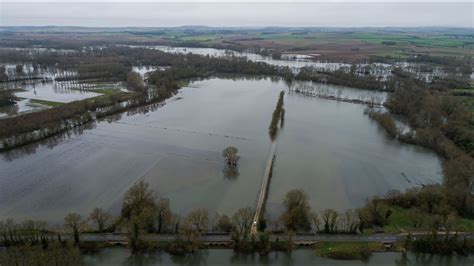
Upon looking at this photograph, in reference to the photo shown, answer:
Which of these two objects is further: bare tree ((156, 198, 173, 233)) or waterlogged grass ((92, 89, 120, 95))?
waterlogged grass ((92, 89, 120, 95))

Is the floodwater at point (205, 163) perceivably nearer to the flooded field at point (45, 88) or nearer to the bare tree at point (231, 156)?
the bare tree at point (231, 156)

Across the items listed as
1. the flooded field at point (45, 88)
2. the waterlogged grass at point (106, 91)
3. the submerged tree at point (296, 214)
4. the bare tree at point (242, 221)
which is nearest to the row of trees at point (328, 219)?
the submerged tree at point (296, 214)

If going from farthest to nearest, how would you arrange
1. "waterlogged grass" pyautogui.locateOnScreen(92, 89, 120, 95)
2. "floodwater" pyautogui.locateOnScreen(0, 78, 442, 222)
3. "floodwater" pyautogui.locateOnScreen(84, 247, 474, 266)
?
"waterlogged grass" pyautogui.locateOnScreen(92, 89, 120, 95) < "floodwater" pyautogui.locateOnScreen(0, 78, 442, 222) < "floodwater" pyautogui.locateOnScreen(84, 247, 474, 266)

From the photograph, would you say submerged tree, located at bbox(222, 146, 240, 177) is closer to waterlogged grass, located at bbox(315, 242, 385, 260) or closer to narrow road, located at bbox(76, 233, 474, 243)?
narrow road, located at bbox(76, 233, 474, 243)

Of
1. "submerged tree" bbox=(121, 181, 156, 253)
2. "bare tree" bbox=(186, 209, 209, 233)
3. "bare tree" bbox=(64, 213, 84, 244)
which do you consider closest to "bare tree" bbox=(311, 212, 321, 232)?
"bare tree" bbox=(186, 209, 209, 233)

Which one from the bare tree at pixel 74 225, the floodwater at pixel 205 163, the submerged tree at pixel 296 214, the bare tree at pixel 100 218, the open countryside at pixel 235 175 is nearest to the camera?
the bare tree at pixel 74 225

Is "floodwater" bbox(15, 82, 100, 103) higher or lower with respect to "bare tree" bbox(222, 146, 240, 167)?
higher

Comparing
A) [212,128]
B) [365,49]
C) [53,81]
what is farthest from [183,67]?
[365,49]
